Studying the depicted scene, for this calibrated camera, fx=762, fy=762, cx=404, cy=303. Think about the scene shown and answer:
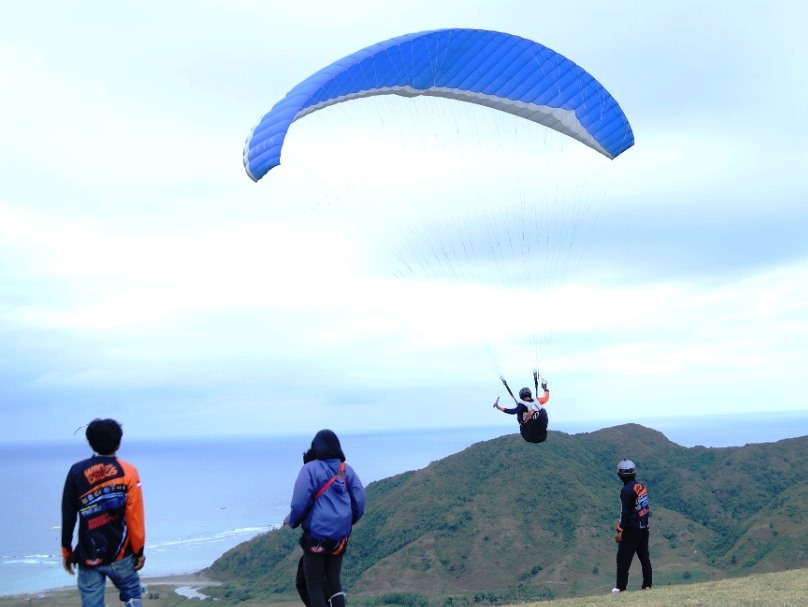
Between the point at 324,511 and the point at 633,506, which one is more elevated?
the point at 324,511

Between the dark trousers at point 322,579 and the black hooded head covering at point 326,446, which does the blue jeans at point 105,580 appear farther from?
the black hooded head covering at point 326,446

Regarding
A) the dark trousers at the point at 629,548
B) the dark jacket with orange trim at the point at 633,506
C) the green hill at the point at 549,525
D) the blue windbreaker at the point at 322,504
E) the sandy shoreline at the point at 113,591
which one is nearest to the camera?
the blue windbreaker at the point at 322,504

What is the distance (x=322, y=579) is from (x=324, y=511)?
2.47 feet

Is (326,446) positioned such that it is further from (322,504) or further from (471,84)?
(471,84)

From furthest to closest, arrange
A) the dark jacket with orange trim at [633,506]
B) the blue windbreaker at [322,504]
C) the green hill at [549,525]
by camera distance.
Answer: the green hill at [549,525] < the dark jacket with orange trim at [633,506] < the blue windbreaker at [322,504]

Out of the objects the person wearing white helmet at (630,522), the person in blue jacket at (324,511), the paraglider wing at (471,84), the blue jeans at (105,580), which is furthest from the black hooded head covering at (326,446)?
the paraglider wing at (471,84)

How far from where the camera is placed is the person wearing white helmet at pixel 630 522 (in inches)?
461

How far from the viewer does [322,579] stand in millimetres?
7277

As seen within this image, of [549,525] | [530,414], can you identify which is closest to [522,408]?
[530,414]

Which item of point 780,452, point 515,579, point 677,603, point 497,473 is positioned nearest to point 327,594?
point 677,603

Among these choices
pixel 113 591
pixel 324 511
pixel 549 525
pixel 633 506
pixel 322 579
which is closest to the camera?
pixel 324 511

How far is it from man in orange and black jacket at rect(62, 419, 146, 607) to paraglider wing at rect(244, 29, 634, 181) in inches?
287

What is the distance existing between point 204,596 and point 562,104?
44.7 metres

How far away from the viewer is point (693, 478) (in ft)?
173
